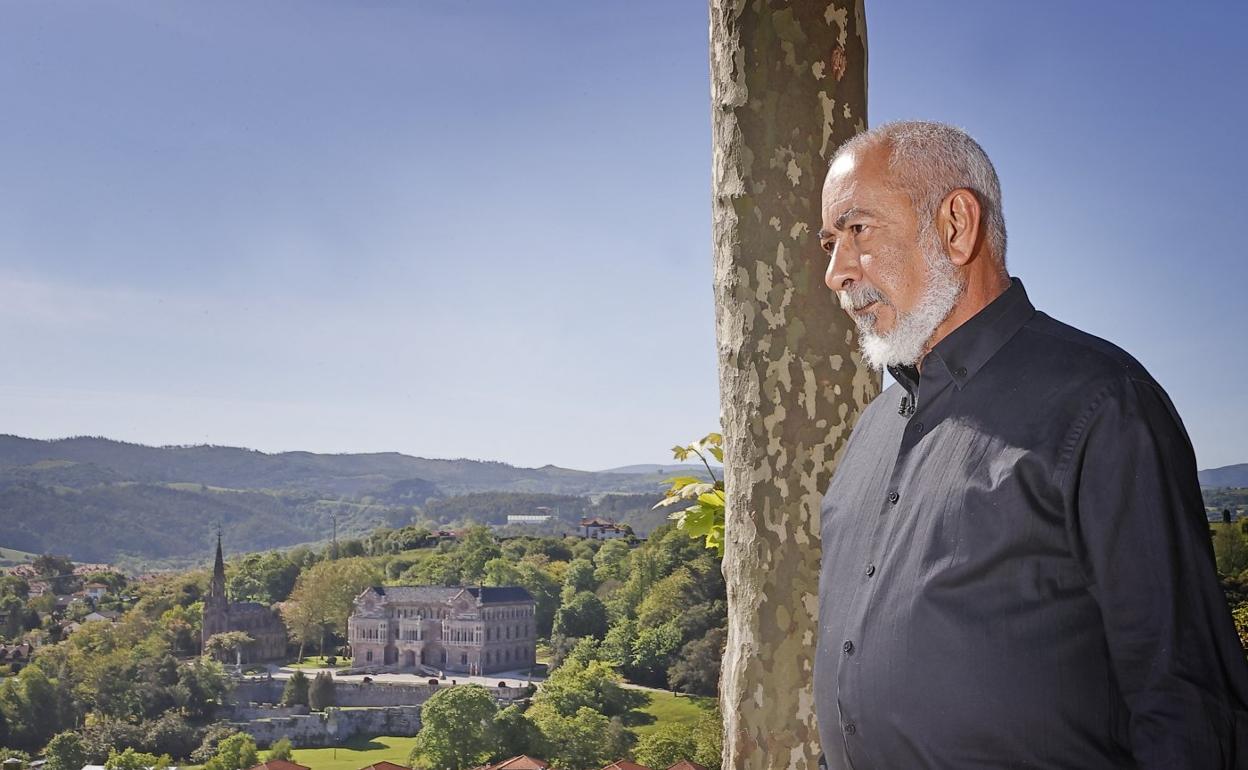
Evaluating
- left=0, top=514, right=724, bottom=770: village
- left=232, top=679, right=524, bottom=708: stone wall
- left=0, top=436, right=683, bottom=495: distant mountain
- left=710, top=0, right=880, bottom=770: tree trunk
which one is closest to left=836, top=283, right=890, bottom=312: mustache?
left=710, top=0, right=880, bottom=770: tree trunk

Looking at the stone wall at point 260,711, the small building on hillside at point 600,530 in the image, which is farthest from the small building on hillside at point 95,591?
the small building on hillside at point 600,530

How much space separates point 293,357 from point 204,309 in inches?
113

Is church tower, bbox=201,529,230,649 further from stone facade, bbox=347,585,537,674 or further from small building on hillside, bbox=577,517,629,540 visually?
small building on hillside, bbox=577,517,629,540

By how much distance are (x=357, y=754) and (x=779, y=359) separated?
1888 centimetres

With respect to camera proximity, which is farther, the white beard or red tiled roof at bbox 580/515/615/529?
red tiled roof at bbox 580/515/615/529

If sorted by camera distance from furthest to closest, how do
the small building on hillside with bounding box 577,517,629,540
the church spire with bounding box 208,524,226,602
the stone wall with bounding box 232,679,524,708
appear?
the church spire with bounding box 208,524,226,602, the stone wall with bounding box 232,679,524,708, the small building on hillside with bounding box 577,517,629,540

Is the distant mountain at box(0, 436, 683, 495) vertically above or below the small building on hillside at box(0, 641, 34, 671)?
above

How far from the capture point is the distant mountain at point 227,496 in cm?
2400

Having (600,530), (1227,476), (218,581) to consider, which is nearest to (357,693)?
(218,581)

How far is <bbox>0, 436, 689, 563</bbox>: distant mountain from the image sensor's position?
78.7 feet

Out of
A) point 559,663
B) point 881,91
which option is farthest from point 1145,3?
point 559,663

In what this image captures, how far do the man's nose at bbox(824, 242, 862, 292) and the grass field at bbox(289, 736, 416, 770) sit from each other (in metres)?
17.8

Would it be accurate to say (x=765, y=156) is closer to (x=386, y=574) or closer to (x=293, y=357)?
(x=386, y=574)

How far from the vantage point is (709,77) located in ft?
5.58
